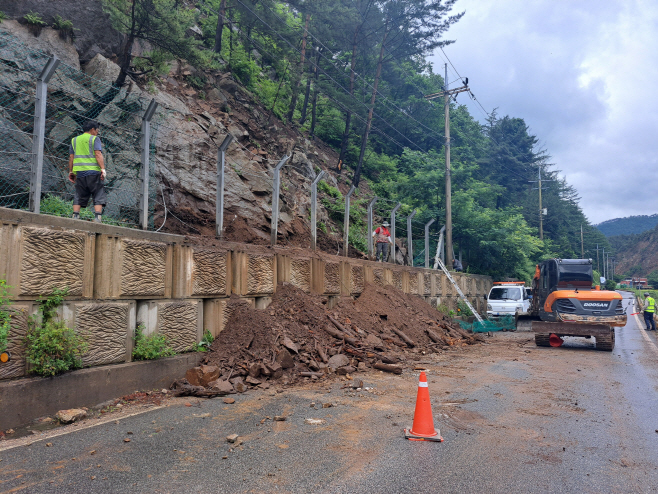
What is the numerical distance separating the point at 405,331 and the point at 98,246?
863 cm

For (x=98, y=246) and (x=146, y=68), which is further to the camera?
(x=146, y=68)

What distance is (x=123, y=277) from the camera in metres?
6.42

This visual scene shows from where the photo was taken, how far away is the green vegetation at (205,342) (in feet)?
25.1

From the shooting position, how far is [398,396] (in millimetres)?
7051

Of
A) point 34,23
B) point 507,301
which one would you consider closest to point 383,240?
point 507,301

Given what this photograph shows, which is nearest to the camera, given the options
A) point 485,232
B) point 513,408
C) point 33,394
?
A: point 33,394

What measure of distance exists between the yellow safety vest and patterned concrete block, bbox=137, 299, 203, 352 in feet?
7.01

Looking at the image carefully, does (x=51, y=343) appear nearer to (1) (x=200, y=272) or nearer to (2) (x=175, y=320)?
(2) (x=175, y=320)

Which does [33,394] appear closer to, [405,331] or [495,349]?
[405,331]

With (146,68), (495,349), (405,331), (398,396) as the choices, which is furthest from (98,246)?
(495,349)

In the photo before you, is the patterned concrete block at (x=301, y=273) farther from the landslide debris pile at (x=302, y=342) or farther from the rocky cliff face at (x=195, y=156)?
the rocky cliff face at (x=195, y=156)

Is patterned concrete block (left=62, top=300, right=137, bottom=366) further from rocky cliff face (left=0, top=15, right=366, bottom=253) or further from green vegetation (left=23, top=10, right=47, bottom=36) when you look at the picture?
green vegetation (left=23, top=10, right=47, bottom=36)

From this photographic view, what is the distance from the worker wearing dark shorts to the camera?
267 inches

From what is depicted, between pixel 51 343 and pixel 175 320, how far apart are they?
2088mm
